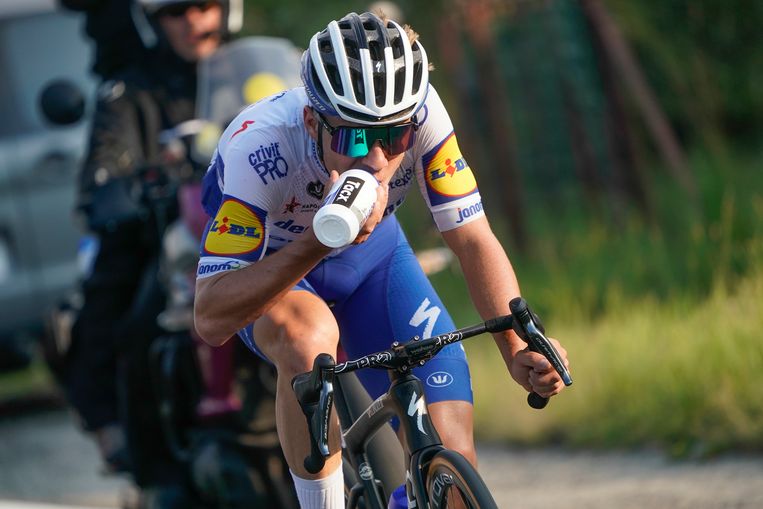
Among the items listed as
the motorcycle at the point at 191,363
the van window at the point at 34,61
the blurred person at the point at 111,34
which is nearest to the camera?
the motorcycle at the point at 191,363

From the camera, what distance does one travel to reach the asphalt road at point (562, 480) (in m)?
5.98

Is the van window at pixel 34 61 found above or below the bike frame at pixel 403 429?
below

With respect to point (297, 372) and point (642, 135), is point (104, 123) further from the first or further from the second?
point (642, 135)

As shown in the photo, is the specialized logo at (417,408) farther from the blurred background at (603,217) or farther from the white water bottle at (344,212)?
the blurred background at (603,217)

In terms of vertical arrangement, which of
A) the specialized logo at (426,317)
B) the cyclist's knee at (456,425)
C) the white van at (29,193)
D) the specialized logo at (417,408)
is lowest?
the white van at (29,193)

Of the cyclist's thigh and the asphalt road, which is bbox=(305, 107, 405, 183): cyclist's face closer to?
the cyclist's thigh

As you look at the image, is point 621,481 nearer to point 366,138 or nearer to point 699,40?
point 366,138

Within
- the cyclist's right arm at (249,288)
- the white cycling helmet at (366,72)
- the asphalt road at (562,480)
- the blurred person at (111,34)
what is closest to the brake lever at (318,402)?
the cyclist's right arm at (249,288)

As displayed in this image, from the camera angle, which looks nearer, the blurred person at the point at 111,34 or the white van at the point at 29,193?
the blurred person at the point at 111,34

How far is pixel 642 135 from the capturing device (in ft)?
52.4

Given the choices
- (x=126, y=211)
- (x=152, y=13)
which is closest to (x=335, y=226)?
(x=126, y=211)

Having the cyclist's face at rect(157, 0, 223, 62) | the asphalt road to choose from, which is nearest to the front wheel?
the asphalt road

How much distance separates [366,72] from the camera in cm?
383

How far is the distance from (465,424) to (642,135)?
12.3m
